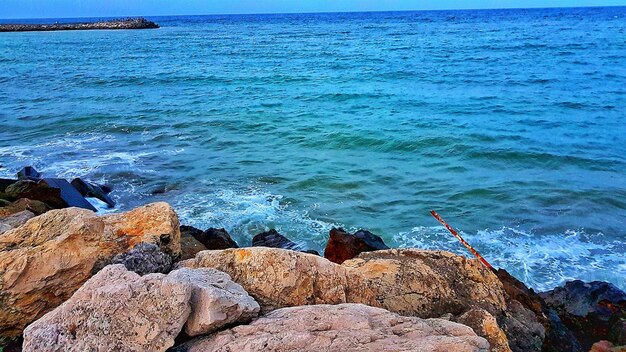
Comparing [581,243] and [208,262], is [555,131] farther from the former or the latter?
[208,262]

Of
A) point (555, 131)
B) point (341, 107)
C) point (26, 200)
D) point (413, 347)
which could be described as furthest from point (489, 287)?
point (341, 107)

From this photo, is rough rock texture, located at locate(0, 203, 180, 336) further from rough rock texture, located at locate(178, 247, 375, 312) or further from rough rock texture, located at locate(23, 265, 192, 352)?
rough rock texture, located at locate(23, 265, 192, 352)

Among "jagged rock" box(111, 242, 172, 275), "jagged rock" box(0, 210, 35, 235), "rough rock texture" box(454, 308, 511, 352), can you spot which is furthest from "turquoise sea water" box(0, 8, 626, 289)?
"jagged rock" box(111, 242, 172, 275)

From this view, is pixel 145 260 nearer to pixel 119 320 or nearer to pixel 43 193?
pixel 119 320

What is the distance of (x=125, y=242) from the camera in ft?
20.6

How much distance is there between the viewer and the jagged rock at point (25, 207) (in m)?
9.95

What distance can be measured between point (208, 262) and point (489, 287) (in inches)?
141

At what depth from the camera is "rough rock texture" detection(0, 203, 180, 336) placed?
5.72 m

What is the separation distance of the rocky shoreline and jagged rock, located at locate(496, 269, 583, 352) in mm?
24

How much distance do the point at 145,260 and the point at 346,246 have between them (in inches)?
180

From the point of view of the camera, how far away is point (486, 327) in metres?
5.29

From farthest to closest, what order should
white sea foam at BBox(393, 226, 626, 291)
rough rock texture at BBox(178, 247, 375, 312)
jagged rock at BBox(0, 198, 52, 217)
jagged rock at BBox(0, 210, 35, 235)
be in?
white sea foam at BBox(393, 226, 626, 291) < jagged rock at BBox(0, 198, 52, 217) < jagged rock at BBox(0, 210, 35, 235) < rough rock texture at BBox(178, 247, 375, 312)

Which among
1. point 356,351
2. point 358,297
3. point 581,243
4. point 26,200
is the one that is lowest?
point 581,243

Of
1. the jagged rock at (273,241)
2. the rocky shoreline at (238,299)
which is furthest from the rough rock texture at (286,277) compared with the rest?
the jagged rock at (273,241)
